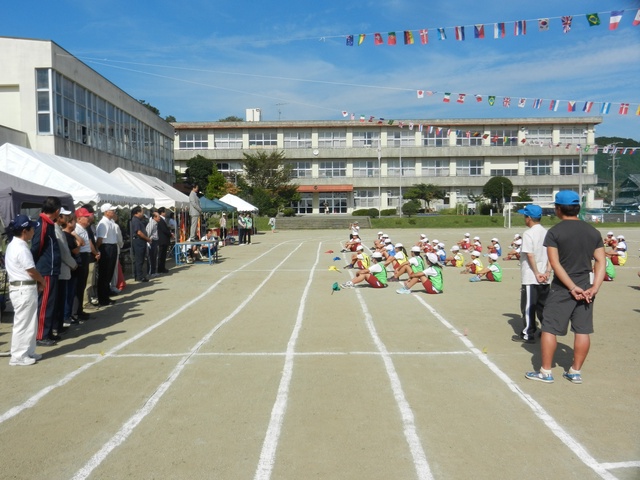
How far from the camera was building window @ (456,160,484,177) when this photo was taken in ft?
260

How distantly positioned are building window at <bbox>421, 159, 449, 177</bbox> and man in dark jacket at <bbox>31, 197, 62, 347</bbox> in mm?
73317

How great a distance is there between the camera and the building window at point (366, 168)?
79188 millimetres

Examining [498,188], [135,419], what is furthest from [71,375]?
[498,188]

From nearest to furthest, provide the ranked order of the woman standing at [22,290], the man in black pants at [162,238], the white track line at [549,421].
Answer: the white track line at [549,421] → the woman standing at [22,290] → the man in black pants at [162,238]

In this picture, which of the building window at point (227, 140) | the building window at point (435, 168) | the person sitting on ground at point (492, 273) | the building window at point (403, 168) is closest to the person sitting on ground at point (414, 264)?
the person sitting on ground at point (492, 273)

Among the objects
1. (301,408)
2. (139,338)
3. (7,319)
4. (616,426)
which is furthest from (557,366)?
(7,319)

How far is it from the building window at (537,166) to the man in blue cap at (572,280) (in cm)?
7824

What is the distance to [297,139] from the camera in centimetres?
8006

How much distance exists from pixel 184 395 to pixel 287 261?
54.1 ft

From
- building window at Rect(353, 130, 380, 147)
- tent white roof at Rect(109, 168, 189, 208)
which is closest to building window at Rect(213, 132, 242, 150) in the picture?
building window at Rect(353, 130, 380, 147)

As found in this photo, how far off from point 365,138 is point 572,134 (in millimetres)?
26717

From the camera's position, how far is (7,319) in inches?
411

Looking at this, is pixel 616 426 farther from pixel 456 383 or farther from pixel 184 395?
pixel 184 395

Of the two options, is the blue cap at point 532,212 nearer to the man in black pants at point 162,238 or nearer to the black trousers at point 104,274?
the black trousers at point 104,274
